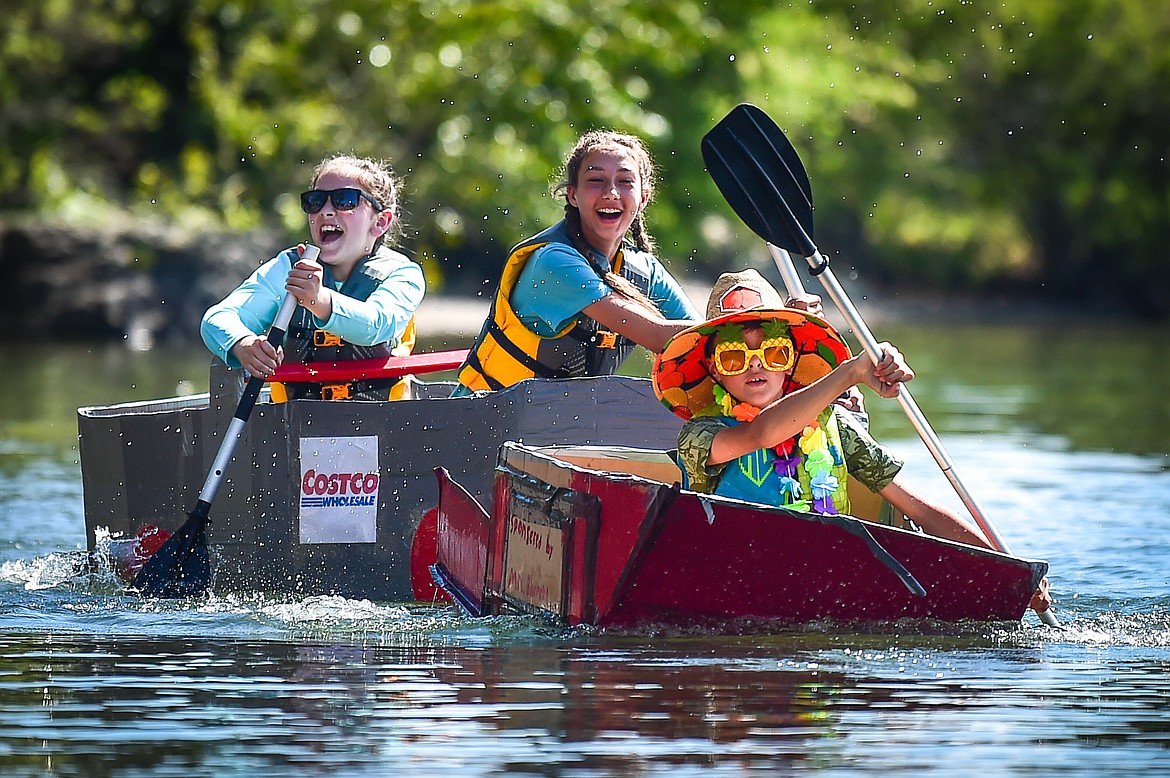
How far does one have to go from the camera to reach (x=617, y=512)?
6051 mm

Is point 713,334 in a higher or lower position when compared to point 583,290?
lower

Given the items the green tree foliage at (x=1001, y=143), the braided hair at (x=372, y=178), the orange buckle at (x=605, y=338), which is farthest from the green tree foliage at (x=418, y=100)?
the orange buckle at (x=605, y=338)

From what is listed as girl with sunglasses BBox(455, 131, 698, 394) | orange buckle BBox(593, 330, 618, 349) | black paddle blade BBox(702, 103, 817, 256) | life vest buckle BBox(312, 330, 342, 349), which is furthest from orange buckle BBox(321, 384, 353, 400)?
black paddle blade BBox(702, 103, 817, 256)

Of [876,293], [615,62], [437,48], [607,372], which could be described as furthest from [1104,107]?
[607,372]

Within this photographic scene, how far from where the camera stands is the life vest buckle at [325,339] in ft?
26.1

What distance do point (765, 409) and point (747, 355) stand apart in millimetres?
198

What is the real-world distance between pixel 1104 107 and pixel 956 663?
3348 centimetres

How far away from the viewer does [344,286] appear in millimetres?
7891

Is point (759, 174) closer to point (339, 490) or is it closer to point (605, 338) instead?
point (605, 338)

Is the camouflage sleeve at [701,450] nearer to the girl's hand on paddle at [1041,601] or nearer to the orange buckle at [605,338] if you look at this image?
the girl's hand on paddle at [1041,601]

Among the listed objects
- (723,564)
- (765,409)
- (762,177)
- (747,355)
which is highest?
(762,177)

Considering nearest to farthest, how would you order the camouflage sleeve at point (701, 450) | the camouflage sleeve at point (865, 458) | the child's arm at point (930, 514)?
the camouflage sleeve at point (701, 450) < the camouflage sleeve at point (865, 458) < the child's arm at point (930, 514)

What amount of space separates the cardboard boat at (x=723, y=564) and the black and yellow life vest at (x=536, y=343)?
3.86ft

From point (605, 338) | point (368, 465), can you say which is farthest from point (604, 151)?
point (368, 465)
